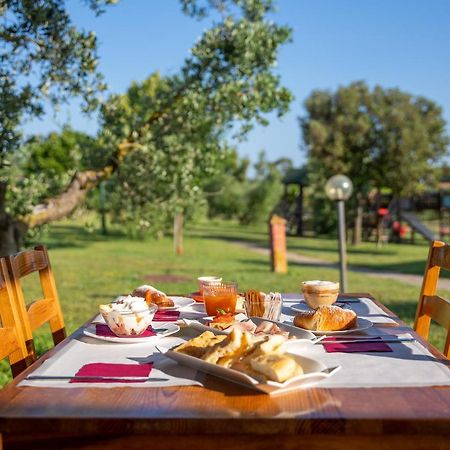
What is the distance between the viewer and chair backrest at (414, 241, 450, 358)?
288cm

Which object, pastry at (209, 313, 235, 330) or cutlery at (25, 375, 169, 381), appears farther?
pastry at (209, 313, 235, 330)

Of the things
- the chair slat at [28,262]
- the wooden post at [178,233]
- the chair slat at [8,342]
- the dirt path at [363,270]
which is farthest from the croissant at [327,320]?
the wooden post at [178,233]

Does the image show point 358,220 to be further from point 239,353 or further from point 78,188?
point 239,353

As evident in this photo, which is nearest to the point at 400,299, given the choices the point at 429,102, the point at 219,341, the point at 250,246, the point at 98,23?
the point at 98,23

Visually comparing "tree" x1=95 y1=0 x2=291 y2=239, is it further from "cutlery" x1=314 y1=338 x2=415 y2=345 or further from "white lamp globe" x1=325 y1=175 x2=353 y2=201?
"cutlery" x1=314 y1=338 x2=415 y2=345

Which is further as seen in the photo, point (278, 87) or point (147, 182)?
point (147, 182)

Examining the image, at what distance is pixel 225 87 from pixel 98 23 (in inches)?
51.2

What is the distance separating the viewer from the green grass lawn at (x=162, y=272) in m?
8.88

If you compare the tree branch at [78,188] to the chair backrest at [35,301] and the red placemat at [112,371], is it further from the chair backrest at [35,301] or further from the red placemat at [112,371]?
the red placemat at [112,371]

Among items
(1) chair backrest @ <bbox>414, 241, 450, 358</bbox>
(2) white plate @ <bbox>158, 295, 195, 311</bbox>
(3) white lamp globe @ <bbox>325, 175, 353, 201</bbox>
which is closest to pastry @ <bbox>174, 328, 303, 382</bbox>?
(2) white plate @ <bbox>158, 295, 195, 311</bbox>

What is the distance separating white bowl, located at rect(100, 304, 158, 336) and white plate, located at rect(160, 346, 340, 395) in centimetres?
39

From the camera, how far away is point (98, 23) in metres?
5.62

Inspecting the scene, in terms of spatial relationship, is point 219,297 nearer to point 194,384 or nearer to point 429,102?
point 194,384

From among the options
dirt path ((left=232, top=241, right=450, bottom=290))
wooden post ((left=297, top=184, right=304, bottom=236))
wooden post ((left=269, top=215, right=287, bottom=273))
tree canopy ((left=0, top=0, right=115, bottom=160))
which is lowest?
wooden post ((left=297, top=184, right=304, bottom=236))
